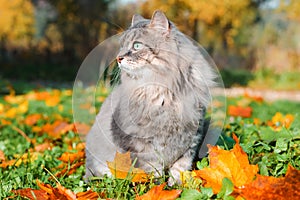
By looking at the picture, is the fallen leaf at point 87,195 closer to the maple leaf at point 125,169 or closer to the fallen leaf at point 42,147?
the maple leaf at point 125,169

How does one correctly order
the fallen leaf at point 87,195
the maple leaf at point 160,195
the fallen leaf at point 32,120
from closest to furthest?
the maple leaf at point 160,195 → the fallen leaf at point 87,195 → the fallen leaf at point 32,120

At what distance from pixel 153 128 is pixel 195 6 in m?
12.2

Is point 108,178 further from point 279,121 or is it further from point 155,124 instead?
point 279,121

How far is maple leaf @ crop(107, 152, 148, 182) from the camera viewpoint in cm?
229

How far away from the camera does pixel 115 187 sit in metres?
2.21

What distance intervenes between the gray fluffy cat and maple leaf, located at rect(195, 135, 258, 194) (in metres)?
0.38

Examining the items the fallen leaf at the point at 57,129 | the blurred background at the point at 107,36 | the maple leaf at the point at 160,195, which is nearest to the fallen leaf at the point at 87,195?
the maple leaf at the point at 160,195

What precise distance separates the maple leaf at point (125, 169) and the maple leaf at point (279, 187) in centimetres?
69

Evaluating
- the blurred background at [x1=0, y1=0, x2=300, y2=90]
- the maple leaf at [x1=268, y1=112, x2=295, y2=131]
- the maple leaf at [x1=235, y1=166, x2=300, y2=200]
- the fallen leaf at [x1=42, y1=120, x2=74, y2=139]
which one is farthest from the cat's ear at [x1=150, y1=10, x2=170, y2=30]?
the blurred background at [x1=0, y1=0, x2=300, y2=90]

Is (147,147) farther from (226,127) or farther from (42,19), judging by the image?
(42,19)

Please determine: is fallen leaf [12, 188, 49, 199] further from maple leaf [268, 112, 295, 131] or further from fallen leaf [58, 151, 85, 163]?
maple leaf [268, 112, 295, 131]

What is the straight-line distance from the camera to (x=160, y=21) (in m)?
2.48

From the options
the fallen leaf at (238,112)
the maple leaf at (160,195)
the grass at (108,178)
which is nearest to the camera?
the maple leaf at (160,195)

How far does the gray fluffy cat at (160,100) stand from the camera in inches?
96.0
